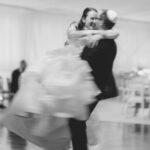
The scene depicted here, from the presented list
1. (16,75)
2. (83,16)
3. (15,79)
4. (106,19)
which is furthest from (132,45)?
(106,19)

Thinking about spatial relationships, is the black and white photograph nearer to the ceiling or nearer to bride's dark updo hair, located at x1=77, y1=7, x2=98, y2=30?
bride's dark updo hair, located at x1=77, y1=7, x2=98, y2=30

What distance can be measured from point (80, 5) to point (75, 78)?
28.8 feet

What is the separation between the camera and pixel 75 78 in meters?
3.32

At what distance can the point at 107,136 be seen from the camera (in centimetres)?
580

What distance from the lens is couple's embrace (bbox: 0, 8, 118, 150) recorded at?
3.20 meters

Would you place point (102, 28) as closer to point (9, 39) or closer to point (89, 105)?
point (89, 105)

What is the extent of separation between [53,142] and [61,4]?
841cm

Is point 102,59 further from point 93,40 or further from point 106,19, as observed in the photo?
point 106,19

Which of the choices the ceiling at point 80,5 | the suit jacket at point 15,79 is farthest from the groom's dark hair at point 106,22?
the ceiling at point 80,5

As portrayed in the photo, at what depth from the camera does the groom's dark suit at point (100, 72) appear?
3.17 metres

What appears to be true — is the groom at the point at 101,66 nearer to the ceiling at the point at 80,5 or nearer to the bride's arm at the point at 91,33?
the bride's arm at the point at 91,33

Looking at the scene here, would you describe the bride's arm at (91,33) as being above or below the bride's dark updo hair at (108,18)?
below

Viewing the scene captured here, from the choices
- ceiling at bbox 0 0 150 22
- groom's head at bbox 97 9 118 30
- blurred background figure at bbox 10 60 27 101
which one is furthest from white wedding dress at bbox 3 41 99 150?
ceiling at bbox 0 0 150 22

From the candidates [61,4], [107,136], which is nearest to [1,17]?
[61,4]
